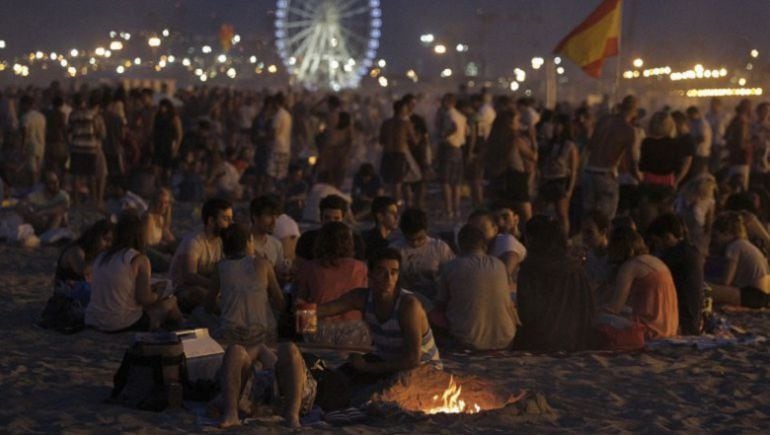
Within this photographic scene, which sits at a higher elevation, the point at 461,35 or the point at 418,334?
the point at 461,35

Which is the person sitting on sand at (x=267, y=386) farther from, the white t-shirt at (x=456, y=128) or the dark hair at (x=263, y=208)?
the white t-shirt at (x=456, y=128)

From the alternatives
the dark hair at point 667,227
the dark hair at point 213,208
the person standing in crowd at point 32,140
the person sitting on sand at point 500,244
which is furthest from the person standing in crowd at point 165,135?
the dark hair at point 667,227

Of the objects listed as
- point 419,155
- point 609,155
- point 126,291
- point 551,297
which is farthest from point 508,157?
point 126,291

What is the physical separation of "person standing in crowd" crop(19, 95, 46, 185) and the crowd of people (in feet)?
0.08

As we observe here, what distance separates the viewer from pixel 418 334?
6.80m

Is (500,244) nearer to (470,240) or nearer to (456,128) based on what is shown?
(470,240)

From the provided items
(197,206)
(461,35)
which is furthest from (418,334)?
(461,35)

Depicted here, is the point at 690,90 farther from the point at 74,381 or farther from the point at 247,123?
the point at 74,381

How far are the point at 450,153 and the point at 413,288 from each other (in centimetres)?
766

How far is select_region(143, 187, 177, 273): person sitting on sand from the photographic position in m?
11.6

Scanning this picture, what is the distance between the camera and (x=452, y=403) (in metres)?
6.86

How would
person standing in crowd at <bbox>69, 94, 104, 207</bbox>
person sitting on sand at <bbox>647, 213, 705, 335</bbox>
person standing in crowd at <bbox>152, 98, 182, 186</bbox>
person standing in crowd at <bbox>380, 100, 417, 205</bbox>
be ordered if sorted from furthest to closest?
person standing in crowd at <bbox>152, 98, 182, 186</bbox>, person standing in crowd at <bbox>69, 94, 104, 207</bbox>, person standing in crowd at <bbox>380, 100, 417, 205</bbox>, person sitting on sand at <bbox>647, 213, 705, 335</bbox>

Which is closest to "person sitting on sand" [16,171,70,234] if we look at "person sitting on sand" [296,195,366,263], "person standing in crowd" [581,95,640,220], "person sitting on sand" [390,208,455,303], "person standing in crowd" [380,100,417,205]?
"person standing in crowd" [380,100,417,205]

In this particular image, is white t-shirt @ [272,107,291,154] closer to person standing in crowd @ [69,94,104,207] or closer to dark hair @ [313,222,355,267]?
person standing in crowd @ [69,94,104,207]
